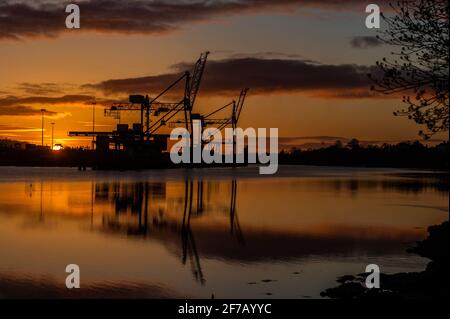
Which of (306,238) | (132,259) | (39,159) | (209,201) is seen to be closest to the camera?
(132,259)

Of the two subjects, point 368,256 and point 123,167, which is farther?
point 123,167

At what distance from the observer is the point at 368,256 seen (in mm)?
17781

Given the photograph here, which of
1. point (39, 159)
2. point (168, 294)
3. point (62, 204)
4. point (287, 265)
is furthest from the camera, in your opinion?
point (39, 159)

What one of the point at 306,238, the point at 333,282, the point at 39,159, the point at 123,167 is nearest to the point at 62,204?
the point at 306,238

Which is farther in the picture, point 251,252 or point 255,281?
point 251,252

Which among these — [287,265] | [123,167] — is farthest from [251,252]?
[123,167]

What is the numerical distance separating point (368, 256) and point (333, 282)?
4.30 metres

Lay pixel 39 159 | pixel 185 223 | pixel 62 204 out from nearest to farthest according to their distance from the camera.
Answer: pixel 185 223, pixel 62 204, pixel 39 159

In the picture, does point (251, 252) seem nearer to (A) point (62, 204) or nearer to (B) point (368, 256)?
(B) point (368, 256)

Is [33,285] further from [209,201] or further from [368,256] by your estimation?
[209,201]

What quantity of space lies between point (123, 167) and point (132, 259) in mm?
105523

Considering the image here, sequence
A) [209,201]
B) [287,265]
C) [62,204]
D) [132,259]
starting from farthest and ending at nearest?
1. [209,201]
2. [62,204]
3. [132,259]
4. [287,265]

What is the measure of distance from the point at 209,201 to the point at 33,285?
88.5ft
